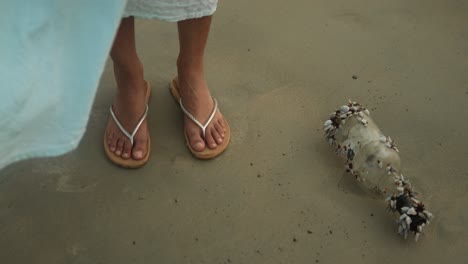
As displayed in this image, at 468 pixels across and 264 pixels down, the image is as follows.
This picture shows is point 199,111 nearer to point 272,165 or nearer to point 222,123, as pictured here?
point 222,123

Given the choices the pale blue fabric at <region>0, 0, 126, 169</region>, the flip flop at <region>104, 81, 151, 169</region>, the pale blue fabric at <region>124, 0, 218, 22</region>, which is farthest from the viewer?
the flip flop at <region>104, 81, 151, 169</region>

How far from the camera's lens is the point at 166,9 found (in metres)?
1.00

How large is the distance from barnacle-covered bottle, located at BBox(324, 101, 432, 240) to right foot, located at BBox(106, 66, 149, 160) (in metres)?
0.48

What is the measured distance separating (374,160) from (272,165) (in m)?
0.25

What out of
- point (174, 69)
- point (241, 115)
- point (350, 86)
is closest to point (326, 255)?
point (241, 115)

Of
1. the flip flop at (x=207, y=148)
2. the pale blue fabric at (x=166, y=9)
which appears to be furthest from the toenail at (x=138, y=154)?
the pale blue fabric at (x=166, y=9)

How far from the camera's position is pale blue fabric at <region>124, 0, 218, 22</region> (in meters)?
0.99

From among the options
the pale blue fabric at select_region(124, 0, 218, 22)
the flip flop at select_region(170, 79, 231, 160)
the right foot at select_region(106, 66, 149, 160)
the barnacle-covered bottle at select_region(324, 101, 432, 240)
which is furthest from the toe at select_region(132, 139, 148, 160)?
the barnacle-covered bottle at select_region(324, 101, 432, 240)

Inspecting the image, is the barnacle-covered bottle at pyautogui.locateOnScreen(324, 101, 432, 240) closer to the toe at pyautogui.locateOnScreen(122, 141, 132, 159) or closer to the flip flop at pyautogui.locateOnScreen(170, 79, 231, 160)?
the flip flop at pyautogui.locateOnScreen(170, 79, 231, 160)

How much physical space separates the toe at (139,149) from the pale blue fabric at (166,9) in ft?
1.14

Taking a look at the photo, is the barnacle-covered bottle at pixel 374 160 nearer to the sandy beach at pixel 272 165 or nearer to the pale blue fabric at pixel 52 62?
the sandy beach at pixel 272 165

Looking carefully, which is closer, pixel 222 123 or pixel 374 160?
pixel 374 160

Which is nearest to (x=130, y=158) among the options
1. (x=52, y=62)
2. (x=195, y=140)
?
(x=195, y=140)

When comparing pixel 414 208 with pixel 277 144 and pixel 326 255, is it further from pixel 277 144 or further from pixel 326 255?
pixel 277 144
